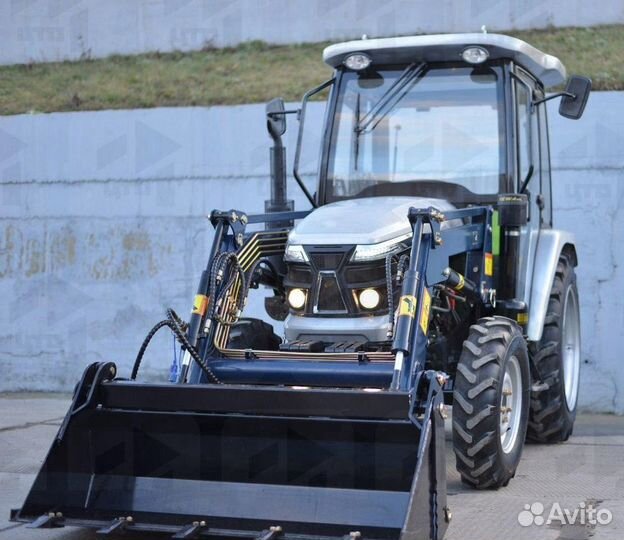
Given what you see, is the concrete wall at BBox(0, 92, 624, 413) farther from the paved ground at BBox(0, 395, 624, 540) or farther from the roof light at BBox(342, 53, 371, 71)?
the roof light at BBox(342, 53, 371, 71)

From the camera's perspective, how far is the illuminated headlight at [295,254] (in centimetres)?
638

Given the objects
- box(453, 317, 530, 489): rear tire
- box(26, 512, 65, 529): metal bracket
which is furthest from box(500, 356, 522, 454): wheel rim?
box(26, 512, 65, 529): metal bracket

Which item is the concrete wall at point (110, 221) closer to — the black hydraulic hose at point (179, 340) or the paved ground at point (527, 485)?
the paved ground at point (527, 485)

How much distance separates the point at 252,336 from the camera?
693cm

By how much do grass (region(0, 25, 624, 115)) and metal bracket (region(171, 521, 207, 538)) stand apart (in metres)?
8.73

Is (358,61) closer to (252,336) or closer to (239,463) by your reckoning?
(252,336)

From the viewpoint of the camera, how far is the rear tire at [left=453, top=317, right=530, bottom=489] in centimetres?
589

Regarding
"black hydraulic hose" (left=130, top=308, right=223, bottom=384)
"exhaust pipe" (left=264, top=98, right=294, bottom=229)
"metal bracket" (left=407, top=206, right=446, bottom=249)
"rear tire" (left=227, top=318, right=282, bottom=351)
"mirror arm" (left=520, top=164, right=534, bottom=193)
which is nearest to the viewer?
"black hydraulic hose" (left=130, top=308, right=223, bottom=384)

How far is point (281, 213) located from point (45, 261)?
17.5 ft

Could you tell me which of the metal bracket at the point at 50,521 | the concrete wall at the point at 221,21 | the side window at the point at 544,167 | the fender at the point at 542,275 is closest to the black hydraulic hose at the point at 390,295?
the fender at the point at 542,275

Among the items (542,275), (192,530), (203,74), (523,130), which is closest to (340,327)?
(192,530)

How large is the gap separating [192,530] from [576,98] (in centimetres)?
404

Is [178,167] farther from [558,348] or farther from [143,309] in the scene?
[558,348]

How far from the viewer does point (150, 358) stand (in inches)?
447
